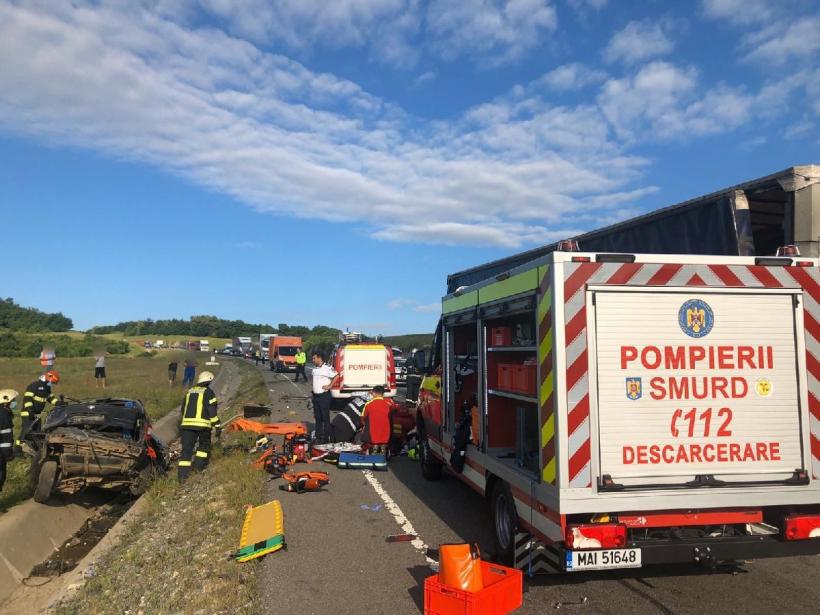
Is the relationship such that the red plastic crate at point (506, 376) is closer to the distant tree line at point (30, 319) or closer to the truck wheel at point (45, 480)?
the truck wheel at point (45, 480)

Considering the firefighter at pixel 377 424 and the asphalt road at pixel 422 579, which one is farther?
the firefighter at pixel 377 424

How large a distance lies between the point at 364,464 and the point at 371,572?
4.87 metres

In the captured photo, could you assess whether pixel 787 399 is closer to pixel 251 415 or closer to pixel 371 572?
pixel 371 572

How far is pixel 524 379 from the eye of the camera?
5.67m

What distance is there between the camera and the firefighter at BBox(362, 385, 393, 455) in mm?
11266

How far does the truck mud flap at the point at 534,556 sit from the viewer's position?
472 centimetres

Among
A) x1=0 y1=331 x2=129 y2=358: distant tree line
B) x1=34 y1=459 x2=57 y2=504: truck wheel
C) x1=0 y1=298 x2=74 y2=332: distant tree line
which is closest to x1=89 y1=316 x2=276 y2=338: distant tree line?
x1=0 y1=298 x2=74 y2=332: distant tree line

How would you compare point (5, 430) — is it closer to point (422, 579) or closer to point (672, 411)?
point (422, 579)

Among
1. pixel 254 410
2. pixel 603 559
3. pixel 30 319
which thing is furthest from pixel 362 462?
pixel 30 319

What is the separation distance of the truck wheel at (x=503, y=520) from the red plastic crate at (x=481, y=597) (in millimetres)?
770

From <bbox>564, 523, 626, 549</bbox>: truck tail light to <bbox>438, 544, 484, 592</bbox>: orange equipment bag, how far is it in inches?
26.3

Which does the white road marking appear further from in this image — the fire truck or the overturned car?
the overturned car

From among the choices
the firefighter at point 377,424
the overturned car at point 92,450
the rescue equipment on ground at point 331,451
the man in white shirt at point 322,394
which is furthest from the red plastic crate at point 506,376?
the man in white shirt at point 322,394

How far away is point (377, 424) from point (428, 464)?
2.07 meters
